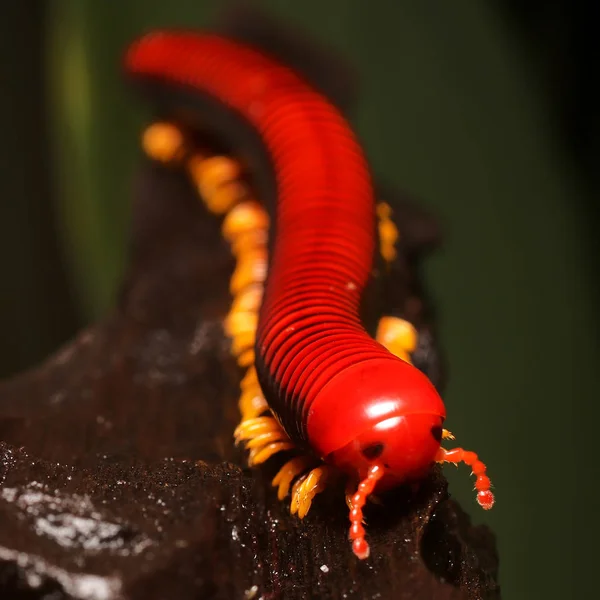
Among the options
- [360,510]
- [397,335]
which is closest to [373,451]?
[360,510]

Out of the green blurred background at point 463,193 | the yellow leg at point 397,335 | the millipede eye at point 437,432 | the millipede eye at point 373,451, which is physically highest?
the millipede eye at point 437,432

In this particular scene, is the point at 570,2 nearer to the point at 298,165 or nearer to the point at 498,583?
the point at 298,165

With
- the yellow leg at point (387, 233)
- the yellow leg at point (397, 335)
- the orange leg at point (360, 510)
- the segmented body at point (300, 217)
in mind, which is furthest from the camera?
the yellow leg at point (387, 233)

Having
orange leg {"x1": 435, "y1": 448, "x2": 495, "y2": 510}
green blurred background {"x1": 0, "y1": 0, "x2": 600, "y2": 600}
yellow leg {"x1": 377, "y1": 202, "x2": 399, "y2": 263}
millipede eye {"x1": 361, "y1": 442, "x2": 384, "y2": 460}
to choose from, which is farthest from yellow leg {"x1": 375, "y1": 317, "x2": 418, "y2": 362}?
millipede eye {"x1": 361, "y1": 442, "x2": 384, "y2": 460}

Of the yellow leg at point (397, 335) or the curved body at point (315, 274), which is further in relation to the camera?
the yellow leg at point (397, 335)

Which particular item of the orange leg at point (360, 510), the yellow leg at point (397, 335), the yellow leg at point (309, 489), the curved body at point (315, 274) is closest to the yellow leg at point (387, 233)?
the curved body at point (315, 274)

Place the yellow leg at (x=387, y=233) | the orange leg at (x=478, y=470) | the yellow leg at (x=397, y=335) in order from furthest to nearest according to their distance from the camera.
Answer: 1. the yellow leg at (x=387, y=233)
2. the yellow leg at (x=397, y=335)
3. the orange leg at (x=478, y=470)

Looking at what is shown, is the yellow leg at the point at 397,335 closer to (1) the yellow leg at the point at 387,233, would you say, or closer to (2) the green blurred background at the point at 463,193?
(2) the green blurred background at the point at 463,193

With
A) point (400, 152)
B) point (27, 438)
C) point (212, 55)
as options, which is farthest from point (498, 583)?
point (212, 55)

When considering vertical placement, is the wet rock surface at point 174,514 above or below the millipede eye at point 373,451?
below
